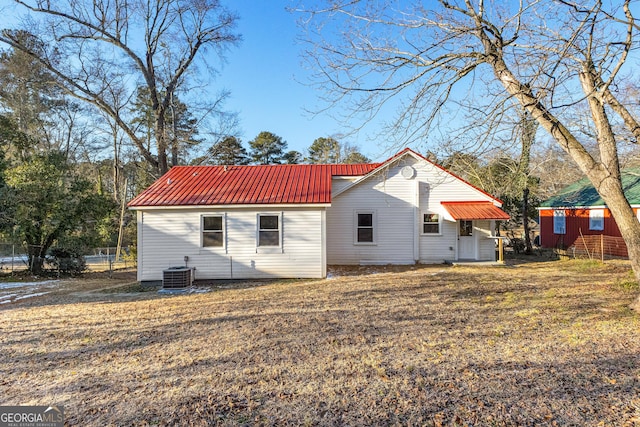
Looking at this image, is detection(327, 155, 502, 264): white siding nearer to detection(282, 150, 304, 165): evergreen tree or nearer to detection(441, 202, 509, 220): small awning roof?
detection(441, 202, 509, 220): small awning roof

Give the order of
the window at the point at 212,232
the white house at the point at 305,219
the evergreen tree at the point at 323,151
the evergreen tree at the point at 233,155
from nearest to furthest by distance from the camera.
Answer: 1. the white house at the point at 305,219
2. the window at the point at 212,232
3. the evergreen tree at the point at 233,155
4. the evergreen tree at the point at 323,151

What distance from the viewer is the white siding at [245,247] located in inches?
432

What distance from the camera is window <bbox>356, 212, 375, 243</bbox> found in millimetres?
13719

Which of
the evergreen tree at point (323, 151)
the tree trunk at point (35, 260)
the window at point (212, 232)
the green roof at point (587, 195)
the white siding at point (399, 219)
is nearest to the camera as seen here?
the window at point (212, 232)

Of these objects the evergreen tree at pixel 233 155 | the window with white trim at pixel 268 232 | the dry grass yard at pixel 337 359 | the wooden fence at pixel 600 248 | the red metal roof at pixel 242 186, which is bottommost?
the dry grass yard at pixel 337 359

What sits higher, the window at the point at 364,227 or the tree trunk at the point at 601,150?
the tree trunk at the point at 601,150

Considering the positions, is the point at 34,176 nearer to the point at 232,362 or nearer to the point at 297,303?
the point at 297,303

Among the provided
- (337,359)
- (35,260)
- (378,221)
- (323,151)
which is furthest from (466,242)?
(323,151)

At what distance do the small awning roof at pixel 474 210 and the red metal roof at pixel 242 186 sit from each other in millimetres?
4098

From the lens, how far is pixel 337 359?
4.25 meters

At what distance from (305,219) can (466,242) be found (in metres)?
7.23

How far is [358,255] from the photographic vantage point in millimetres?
13703

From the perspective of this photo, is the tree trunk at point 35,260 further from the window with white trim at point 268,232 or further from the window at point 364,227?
the window at point 364,227

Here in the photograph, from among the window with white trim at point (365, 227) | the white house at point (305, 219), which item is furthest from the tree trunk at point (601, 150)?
the window with white trim at point (365, 227)
